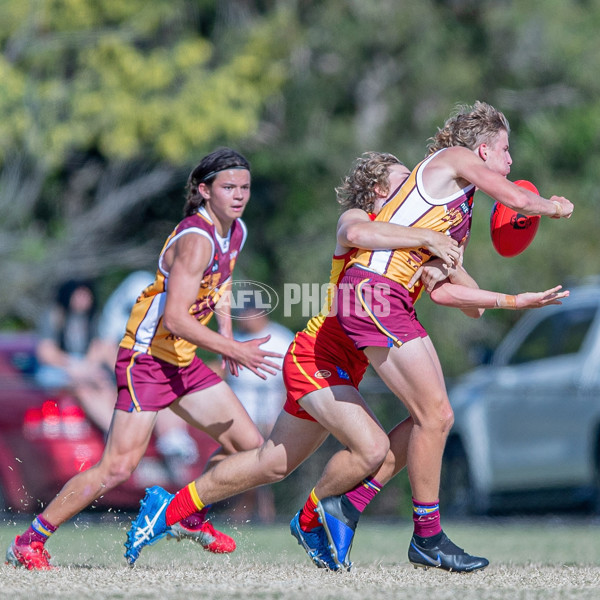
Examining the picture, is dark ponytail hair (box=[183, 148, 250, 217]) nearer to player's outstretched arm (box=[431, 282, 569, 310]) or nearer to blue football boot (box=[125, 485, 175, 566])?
player's outstretched arm (box=[431, 282, 569, 310])

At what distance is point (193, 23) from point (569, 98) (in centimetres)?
571

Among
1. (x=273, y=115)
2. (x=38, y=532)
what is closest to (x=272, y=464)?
(x=38, y=532)

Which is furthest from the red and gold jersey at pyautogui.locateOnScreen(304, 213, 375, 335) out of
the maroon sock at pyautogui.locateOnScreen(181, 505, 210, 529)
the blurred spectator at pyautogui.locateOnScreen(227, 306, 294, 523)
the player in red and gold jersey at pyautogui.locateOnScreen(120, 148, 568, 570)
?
the blurred spectator at pyautogui.locateOnScreen(227, 306, 294, 523)

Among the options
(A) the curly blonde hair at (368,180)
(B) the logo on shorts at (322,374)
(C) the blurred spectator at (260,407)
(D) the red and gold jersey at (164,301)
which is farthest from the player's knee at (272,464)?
(C) the blurred spectator at (260,407)

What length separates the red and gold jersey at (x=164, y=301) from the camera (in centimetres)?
564

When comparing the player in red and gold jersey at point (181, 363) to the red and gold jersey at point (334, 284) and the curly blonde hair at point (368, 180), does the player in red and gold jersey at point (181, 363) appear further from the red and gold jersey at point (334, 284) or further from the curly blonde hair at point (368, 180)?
the curly blonde hair at point (368, 180)

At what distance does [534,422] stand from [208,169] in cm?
569

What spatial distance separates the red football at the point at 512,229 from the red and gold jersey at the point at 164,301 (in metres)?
1.36

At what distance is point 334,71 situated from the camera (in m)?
16.7

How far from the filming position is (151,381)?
5.61 m

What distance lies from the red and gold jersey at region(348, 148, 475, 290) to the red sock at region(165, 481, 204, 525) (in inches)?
55.8

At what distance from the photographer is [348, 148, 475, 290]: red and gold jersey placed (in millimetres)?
5145

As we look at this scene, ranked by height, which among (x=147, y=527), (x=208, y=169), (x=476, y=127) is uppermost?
(x=476, y=127)

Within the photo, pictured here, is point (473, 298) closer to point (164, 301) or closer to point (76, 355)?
point (164, 301)
